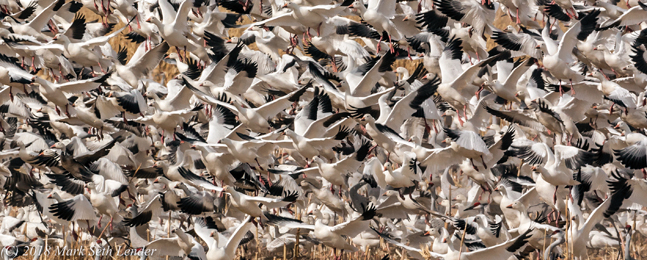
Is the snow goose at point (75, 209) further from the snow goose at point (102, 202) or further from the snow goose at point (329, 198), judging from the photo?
the snow goose at point (329, 198)

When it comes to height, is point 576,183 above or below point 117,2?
below

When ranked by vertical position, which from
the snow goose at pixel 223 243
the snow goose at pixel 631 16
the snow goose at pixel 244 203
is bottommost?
the snow goose at pixel 223 243

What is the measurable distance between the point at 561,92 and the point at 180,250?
10.2 ft

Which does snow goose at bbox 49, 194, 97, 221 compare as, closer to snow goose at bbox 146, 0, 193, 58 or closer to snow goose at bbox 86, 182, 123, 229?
snow goose at bbox 86, 182, 123, 229

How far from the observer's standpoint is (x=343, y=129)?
16.6 feet

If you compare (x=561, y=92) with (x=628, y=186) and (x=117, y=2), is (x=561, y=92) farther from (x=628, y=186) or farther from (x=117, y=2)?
(x=117, y=2)

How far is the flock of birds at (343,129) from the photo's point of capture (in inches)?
184

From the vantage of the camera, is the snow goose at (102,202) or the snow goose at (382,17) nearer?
the snow goose at (382,17)

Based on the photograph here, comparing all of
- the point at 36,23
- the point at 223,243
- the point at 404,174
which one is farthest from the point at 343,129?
the point at 36,23

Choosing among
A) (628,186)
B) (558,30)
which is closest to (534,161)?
(628,186)

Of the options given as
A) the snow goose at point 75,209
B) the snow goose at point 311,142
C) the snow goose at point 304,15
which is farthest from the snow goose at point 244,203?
the snow goose at point 304,15

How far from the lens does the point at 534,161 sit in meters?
4.73

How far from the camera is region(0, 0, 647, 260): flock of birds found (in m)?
4.68

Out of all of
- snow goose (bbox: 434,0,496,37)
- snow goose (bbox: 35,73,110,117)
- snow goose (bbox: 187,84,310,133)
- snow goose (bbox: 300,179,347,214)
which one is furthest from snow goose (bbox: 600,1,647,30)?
snow goose (bbox: 35,73,110,117)
